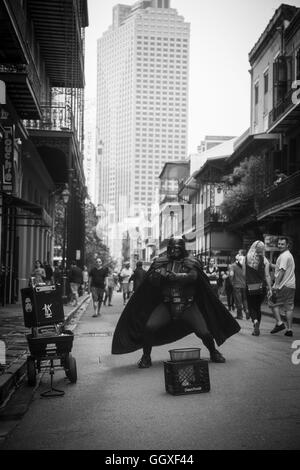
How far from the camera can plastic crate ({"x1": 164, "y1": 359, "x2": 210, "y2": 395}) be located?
20.9 feet

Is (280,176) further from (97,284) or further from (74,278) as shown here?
(97,284)

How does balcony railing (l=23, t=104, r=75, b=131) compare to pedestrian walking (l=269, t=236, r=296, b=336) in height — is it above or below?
above

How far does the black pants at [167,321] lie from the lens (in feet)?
26.8

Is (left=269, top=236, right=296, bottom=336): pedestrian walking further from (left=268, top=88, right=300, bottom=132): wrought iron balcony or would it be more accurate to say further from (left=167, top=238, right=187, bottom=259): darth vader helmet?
(left=268, top=88, right=300, bottom=132): wrought iron balcony

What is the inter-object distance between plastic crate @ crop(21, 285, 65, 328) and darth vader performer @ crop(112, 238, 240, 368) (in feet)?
3.64

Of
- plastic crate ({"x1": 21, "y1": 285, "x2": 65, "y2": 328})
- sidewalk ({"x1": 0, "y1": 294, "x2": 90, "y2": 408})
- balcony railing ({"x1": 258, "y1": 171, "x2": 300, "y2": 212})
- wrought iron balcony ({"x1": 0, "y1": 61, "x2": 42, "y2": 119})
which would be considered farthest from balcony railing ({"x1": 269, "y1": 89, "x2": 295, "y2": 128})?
plastic crate ({"x1": 21, "y1": 285, "x2": 65, "y2": 328})

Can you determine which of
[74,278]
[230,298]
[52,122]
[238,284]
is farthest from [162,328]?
[52,122]

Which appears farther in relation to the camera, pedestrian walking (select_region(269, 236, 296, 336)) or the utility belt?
pedestrian walking (select_region(269, 236, 296, 336))

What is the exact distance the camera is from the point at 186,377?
21.2ft

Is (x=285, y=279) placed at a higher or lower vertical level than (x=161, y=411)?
higher

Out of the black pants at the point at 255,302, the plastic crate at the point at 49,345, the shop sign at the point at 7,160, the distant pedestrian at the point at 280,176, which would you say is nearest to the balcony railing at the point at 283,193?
the distant pedestrian at the point at 280,176

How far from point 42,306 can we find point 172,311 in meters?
1.60

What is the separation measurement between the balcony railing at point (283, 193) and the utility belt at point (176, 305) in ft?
53.0
